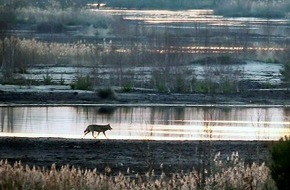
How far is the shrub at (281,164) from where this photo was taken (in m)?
12.3

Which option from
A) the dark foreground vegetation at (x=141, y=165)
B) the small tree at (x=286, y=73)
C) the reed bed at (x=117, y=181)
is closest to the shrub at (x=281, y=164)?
the dark foreground vegetation at (x=141, y=165)

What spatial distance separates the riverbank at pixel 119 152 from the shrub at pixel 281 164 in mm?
6678

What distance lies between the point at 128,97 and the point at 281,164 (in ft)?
74.2

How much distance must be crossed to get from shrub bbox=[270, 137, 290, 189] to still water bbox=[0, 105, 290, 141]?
1047 cm

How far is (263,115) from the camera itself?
30719 millimetres

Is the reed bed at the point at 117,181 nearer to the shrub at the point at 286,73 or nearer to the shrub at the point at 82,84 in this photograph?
the shrub at the point at 82,84

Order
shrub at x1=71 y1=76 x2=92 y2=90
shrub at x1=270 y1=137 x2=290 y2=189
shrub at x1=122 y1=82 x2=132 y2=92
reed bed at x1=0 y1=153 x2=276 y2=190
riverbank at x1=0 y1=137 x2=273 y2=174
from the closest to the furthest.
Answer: shrub at x1=270 y1=137 x2=290 y2=189, reed bed at x1=0 y1=153 x2=276 y2=190, riverbank at x1=0 y1=137 x2=273 y2=174, shrub at x1=122 y1=82 x2=132 y2=92, shrub at x1=71 y1=76 x2=92 y2=90

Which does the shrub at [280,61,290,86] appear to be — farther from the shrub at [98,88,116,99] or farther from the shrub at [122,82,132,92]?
the shrub at [98,88,116,99]

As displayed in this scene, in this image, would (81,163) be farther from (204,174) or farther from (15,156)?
(204,174)

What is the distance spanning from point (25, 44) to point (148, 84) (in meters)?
6.99

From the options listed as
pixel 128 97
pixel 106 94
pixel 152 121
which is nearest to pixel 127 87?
pixel 128 97

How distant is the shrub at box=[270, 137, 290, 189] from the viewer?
486 inches

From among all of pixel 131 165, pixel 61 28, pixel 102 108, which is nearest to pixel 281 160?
pixel 131 165

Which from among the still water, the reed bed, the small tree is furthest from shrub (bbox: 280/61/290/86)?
the reed bed
